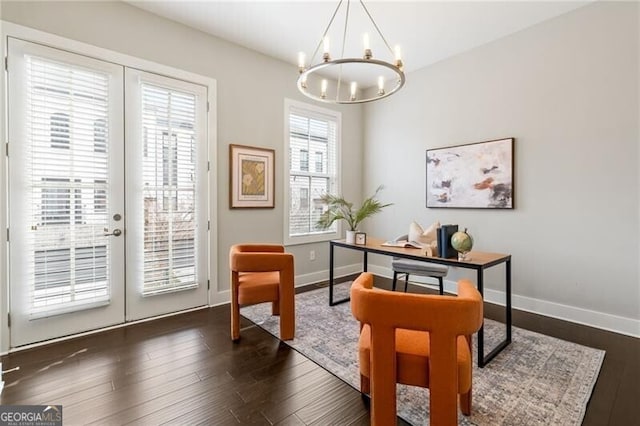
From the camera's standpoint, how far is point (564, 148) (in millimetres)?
3076

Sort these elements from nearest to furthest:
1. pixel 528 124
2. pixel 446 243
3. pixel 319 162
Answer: pixel 446 243 → pixel 528 124 → pixel 319 162

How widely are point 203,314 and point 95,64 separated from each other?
8.65 ft

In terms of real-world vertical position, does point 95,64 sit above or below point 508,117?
above

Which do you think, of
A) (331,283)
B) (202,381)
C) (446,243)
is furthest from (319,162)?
(202,381)

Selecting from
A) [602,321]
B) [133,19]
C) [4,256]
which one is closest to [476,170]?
[602,321]

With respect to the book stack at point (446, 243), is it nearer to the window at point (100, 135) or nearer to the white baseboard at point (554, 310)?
the white baseboard at point (554, 310)

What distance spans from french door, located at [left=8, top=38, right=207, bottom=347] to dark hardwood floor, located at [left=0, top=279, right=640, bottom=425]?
15.4 inches

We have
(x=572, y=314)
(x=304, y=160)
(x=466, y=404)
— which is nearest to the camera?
(x=466, y=404)

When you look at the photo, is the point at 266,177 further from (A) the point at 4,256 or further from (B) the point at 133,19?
(A) the point at 4,256

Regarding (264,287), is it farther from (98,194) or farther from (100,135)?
(100,135)

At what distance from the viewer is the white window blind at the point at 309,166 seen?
4277 millimetres

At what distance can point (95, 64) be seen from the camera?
2.75 metres

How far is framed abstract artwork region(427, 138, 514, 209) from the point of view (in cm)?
347

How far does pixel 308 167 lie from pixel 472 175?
7.23 ft
